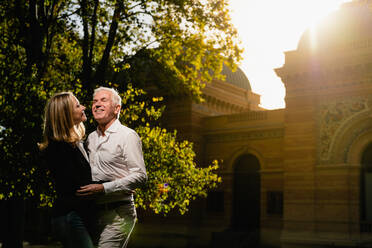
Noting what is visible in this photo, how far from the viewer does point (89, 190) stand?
10.5 ft

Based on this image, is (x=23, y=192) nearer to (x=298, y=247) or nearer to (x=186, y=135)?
(x=298, y=247)

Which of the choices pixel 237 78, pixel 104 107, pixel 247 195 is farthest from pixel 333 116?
pixel 104 107

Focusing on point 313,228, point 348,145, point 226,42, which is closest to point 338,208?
point 313,228

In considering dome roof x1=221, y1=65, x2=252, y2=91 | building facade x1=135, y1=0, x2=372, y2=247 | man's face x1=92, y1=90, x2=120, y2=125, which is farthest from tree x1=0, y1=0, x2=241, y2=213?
dome roof x1=221, y1=65, x2=252, y2=91

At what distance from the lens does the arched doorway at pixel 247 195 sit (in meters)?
24.9

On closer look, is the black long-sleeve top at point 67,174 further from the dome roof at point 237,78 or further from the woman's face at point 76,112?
the dome roof at point 237,78

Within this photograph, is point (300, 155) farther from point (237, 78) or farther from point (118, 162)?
point (118, 162)

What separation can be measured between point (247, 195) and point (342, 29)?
9.23 metres

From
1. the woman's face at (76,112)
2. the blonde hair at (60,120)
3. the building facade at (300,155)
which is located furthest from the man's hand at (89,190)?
the building facade at (300,155)

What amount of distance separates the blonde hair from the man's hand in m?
0.31

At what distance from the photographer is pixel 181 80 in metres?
18.0

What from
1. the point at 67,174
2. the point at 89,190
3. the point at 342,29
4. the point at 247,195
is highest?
the point at 342,29

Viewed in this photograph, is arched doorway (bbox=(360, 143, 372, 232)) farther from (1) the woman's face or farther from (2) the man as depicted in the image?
(1) the woman's face

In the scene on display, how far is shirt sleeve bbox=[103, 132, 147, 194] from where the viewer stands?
10.8ft
